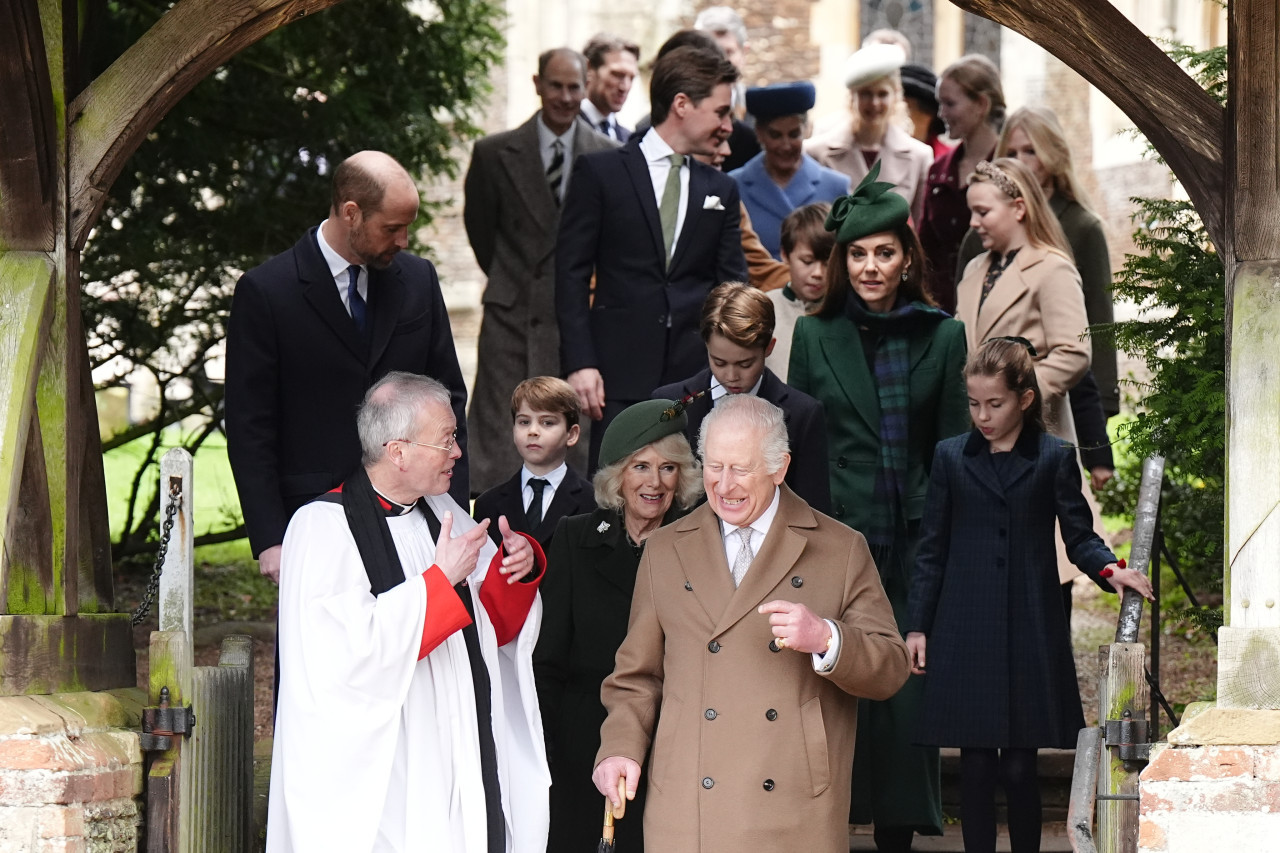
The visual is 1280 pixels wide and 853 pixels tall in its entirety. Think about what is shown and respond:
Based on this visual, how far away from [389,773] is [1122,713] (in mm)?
1998

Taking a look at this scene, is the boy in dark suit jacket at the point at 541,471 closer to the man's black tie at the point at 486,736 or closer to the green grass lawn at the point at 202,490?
the man's black tie at the point at 486,736

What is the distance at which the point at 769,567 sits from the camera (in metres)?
4.85

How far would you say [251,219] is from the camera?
1059cm

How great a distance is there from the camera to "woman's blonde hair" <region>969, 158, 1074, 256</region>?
7277mm

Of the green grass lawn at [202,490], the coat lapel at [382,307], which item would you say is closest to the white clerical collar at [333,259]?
the coat lapel at [382,307]

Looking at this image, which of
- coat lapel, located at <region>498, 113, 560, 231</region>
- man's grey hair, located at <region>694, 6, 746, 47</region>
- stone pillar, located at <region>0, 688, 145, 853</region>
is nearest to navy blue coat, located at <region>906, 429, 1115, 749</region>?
stone pillar, located at <region>0, 688, 145, 853</region>

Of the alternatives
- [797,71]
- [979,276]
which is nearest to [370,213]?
[979,276]

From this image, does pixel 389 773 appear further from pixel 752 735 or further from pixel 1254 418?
pixel 1254 418

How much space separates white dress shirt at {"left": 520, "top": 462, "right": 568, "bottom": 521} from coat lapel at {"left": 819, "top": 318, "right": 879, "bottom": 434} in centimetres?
101

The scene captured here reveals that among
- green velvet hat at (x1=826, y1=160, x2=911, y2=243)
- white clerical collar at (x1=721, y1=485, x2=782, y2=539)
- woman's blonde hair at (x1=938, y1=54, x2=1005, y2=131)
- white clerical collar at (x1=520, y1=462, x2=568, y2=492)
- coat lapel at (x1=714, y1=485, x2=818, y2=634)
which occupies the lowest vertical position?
coat lapel at (x1=714, y1=485, x2=818, y2=634)

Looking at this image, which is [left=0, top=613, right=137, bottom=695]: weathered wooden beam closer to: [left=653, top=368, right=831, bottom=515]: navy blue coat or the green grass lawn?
[left=653, top=368, right=831, bottom=515]: navy blue coat

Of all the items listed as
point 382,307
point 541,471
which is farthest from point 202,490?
point 382,307

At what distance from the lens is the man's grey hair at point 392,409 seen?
5059 mm

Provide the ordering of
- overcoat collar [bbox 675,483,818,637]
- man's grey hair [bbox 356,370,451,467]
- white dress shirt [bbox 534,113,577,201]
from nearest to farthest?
1. overcoat collar [bbox 675,483,818,637]
2. man's grey hair [bbox 356,370,451,467]
3. white dress shirt [bbox 534,113,577,201]
